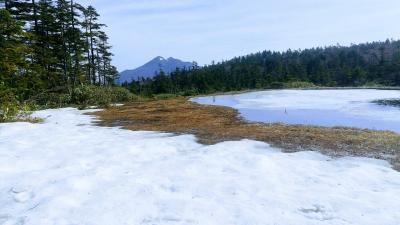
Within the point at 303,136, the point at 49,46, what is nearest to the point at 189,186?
the point at 303,136

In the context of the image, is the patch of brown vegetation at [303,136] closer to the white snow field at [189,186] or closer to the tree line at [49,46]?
the white snow field at [189,186]

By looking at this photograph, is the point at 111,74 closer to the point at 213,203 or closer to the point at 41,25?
the point at 41,25

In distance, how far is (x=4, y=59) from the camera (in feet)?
62.8

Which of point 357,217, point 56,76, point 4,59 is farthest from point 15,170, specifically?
point 56,76

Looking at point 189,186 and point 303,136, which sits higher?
point 303,136

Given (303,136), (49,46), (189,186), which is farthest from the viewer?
(49,46)

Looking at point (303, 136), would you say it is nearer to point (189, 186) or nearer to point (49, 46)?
point (189, 186)

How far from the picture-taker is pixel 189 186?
595 cm

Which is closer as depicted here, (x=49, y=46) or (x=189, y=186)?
(x=189, y=186)

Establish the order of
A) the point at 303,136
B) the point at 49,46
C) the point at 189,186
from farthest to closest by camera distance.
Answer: the point at 49,46
the point at 303,136
the point at 189,186

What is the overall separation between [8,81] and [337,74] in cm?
5783

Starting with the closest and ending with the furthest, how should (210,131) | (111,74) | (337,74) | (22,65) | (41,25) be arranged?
(210,131) < (22,65) < (41,25) < (111,74) < (337,74)

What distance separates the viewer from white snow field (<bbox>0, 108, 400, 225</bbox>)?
4.77 m

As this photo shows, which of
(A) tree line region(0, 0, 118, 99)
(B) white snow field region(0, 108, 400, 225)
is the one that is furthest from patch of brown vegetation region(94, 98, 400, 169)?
(A) tree line region(0, 0, 118, 99)
